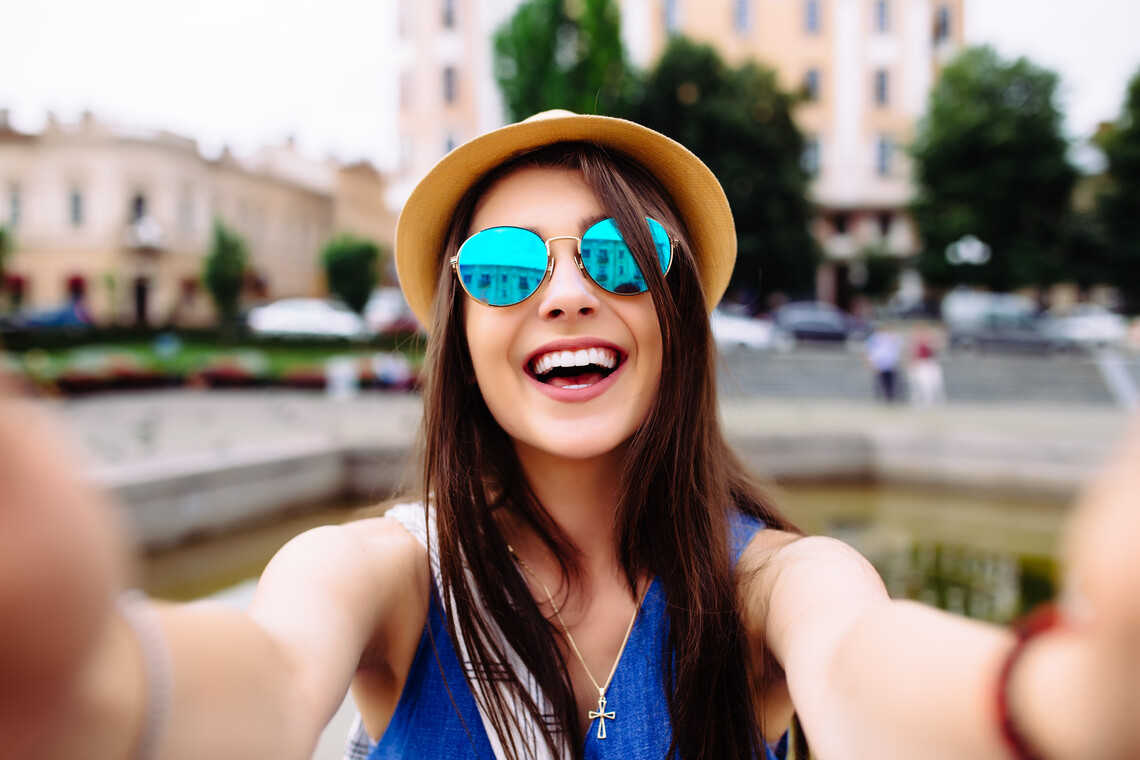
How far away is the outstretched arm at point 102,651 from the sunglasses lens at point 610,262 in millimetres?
819

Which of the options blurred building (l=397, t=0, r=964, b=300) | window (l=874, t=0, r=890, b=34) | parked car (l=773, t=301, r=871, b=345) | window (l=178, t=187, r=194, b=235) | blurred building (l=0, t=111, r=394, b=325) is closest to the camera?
parked car (l=773, t=301, r=871, b=345)

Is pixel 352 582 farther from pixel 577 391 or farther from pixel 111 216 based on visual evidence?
pixel 111 216

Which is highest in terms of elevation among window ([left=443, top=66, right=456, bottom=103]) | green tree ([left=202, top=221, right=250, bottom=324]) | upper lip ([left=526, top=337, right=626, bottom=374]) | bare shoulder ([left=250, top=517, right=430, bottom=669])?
window ([left=443, top=66, right=456, bottom=103])

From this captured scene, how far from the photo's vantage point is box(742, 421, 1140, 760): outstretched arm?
50 cm

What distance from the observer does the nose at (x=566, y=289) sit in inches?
60.1

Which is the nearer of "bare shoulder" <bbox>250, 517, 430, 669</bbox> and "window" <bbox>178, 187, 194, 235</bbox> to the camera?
"bare shoulder" <bbox>250, 517, 430, 669</bbox>

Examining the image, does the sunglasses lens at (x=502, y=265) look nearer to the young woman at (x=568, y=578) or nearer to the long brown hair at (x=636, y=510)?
the young woman at (x=568, y=578)

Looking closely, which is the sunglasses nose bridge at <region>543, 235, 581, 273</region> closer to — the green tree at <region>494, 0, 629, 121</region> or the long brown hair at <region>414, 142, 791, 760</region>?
the long brown hair at <region>414, 142, 791, 760</region>

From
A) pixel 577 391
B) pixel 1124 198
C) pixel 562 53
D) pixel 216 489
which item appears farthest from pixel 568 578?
pixel 1124 198

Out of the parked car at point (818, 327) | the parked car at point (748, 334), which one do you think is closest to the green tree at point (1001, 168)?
the parked car at point (818, 327)

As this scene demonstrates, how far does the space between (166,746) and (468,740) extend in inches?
30.8

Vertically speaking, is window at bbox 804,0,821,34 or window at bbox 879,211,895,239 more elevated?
window at bbox 804,0,821,34

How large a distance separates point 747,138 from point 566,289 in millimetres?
28744

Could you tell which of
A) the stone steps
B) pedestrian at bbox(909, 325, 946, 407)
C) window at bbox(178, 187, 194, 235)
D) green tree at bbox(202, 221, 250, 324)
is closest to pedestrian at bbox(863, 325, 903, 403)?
pedestrian at bbox(909, 325, 946, 407)
